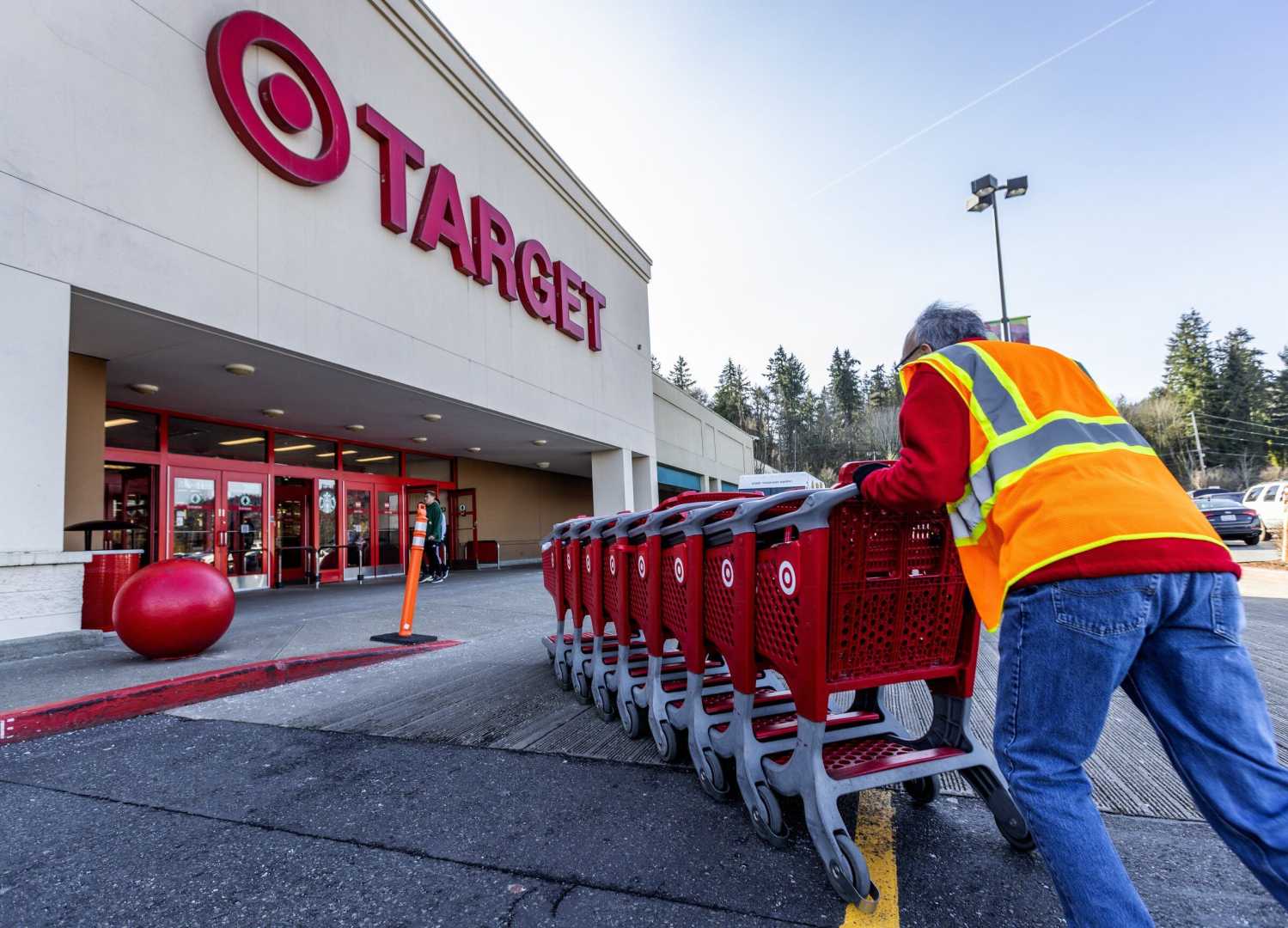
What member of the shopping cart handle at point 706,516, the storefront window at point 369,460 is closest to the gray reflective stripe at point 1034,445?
the shopping cart handle at point 706,516

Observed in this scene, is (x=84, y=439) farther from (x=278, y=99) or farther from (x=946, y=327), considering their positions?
(x=946, y=327)

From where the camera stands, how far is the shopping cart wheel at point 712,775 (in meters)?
2.58

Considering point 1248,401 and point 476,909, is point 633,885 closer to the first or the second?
point 476,909

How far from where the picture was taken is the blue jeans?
1418 millimetres

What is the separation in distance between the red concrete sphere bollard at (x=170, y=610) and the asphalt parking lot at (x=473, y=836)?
150 centimetres

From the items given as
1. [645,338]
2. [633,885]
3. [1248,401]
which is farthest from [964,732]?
[1248,401]

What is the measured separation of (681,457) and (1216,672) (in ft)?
82.7

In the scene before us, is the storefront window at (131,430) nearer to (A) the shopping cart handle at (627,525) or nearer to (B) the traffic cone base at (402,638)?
(B) the traffic cone base at (402,638)

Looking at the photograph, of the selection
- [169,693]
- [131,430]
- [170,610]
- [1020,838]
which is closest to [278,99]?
[131,430]

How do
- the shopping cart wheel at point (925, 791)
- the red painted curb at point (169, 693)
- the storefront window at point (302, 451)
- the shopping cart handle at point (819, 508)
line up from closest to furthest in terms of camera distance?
the shopping cart handle at point (819, 508), the shopping cart wheel at point (925, 791), the red painted curb at point (169, 693), the storefront window at point (302, 451)

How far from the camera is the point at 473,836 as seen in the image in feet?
7.58

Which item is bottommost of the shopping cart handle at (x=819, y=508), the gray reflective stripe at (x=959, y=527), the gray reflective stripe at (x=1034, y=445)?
the gray reflective stripe at (x=959, y=527)

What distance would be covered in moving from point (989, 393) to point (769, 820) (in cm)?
161

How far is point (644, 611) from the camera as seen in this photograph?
3.35 meters
